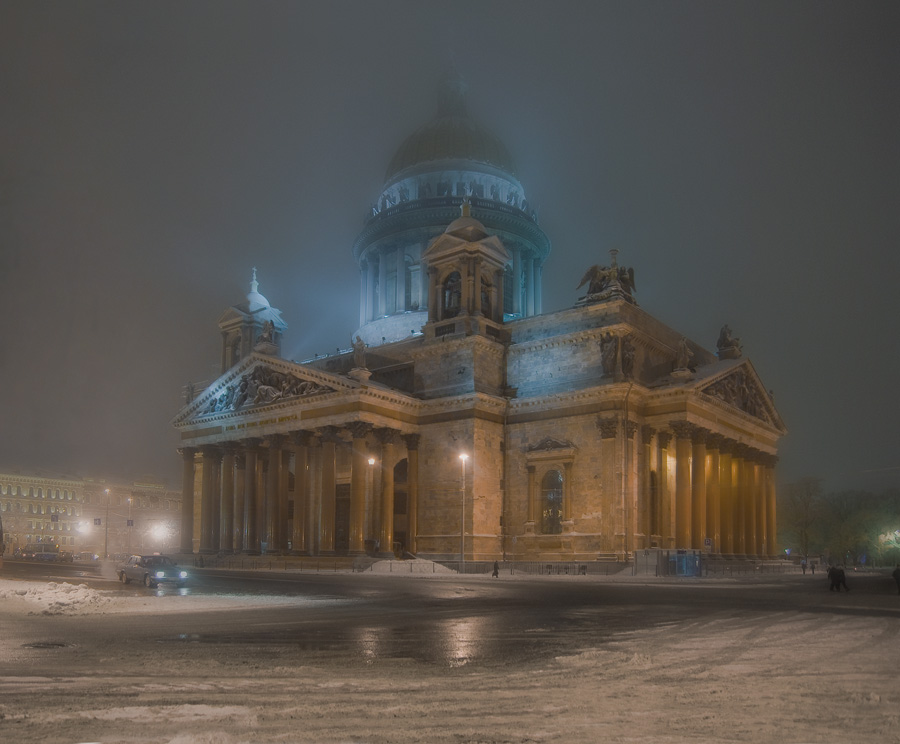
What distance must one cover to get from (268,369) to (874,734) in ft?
185

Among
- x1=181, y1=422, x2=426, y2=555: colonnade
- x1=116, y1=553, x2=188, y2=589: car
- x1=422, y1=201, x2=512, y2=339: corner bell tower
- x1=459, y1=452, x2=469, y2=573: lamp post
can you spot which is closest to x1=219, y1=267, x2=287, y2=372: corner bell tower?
x1=181, y1=422, x2=426, y2=555: colonnade

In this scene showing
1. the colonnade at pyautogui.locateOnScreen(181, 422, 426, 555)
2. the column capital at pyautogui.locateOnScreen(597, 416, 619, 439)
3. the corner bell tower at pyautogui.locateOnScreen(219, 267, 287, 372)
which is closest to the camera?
the column capital at pyautogui.locateOnScreen(597, 416, 619, 439)

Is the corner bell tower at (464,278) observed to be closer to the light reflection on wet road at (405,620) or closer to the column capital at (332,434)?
the column capital at (332,434)

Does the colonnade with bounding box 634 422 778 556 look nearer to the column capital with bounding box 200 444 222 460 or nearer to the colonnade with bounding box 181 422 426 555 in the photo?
the colonnade with bounding box 181 422 426 555

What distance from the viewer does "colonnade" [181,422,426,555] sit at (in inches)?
2211

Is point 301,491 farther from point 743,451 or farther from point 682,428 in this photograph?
point 743,451

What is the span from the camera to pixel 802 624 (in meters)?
19.3

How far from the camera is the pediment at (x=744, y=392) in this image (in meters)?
58.0

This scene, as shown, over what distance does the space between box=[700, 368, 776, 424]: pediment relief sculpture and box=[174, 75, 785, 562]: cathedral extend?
0.24 metres

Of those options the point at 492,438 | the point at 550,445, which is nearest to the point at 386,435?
the point at 492,438

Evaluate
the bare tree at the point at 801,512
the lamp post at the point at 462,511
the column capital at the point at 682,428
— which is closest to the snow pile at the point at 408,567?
the lamp post at the point at 462,511

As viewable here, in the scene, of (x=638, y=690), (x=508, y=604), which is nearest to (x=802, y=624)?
(x=508, y=604)

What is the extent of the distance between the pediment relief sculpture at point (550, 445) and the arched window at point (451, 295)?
37.6 feet

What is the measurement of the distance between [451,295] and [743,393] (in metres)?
21.7
